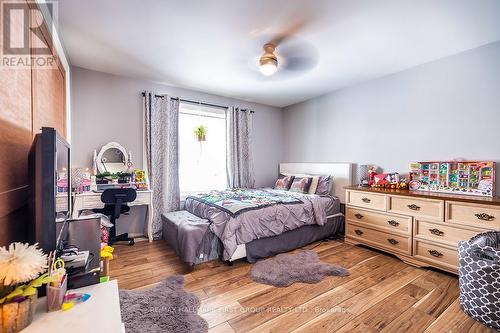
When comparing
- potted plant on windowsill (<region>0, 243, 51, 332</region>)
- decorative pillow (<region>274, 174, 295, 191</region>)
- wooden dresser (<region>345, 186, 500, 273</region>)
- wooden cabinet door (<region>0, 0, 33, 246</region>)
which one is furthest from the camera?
decorative pillow (<region>274, 174, 295, 191</region>)

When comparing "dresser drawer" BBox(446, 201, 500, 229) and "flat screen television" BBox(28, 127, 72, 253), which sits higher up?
"flat screen television" BBox(28, 127, 72, 253)

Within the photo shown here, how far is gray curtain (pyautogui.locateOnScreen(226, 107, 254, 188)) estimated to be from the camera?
4.17 m

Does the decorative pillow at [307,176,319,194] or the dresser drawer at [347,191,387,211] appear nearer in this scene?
the dresser drawer at [347,191,387,211]

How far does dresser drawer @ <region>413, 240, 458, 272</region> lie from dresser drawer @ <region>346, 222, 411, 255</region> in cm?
9

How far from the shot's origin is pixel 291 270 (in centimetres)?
232

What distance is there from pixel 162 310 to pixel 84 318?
1.15 meters

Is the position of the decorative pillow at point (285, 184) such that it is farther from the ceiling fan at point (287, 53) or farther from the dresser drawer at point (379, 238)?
the ceiling fan at point (287, 53)

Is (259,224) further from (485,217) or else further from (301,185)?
(485,217)

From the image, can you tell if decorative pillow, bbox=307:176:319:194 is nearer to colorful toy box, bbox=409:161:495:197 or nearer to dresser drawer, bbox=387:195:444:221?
dresser drawer, bbox=387:195:444:221

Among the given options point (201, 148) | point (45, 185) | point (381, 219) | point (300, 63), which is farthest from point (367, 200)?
point (45, 185)

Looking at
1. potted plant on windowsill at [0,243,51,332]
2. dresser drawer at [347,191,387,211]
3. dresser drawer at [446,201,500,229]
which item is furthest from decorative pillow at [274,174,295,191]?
potted plant on windowsill at [0,243,51,332]

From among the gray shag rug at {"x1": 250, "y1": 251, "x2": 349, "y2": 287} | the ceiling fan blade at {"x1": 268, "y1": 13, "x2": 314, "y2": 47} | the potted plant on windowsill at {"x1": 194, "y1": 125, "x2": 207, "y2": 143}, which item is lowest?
the gray shag rug at {"x1": 250, "y1": 251, "x2": 349, "y2": 287}

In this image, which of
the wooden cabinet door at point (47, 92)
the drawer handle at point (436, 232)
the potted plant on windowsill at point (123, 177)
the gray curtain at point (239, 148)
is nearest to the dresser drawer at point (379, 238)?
the drawer handle at point (436, 232)

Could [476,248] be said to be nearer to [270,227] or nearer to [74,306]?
[270,227]
